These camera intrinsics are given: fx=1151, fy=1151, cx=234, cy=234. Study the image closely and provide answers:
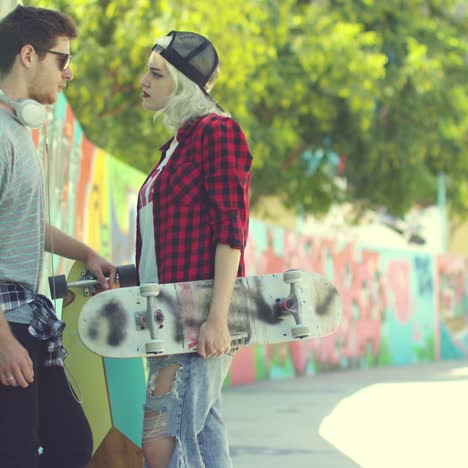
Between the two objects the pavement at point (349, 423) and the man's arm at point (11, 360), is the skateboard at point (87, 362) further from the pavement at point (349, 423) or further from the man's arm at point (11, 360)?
the pavement at point (349, 423)

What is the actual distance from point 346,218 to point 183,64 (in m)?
19.1

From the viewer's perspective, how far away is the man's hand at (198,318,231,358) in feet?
10.8

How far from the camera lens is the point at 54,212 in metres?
6.49

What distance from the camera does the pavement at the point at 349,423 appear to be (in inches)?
264

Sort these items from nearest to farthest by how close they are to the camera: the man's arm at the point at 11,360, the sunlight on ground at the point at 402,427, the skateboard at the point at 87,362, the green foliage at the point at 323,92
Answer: the man's arm at the point at 11,360, the skateboard at the point at 87,362, the sunlight on ground at the point at 402,427, the green foliage at the point at 323,92

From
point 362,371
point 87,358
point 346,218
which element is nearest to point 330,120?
point 346,218

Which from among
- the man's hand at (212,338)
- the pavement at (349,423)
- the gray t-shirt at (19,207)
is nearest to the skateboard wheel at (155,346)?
the man's hand at (212,338)

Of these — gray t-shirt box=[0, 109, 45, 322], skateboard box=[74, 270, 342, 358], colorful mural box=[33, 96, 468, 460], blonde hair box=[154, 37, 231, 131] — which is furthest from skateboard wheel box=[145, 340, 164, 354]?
blonde hair box=[154, 37, 231, 131]

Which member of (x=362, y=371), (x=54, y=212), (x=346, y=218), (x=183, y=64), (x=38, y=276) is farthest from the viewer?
(x=346, y=218)

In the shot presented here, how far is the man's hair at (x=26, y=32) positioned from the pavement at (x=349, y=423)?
3697 mm

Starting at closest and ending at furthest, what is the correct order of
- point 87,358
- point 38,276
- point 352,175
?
point 38,276 → point 87,358 → point 352,175

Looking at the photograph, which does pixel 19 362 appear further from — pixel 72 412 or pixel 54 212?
pixel 54 212

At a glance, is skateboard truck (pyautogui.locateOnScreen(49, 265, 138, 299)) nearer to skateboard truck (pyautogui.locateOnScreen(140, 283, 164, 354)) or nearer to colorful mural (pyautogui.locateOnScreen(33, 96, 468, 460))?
colorful mural (pyautogui.locateOnScreen(33, 96, 468, 460))

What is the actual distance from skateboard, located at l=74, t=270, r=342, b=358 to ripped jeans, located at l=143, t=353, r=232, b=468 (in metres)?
0.08
